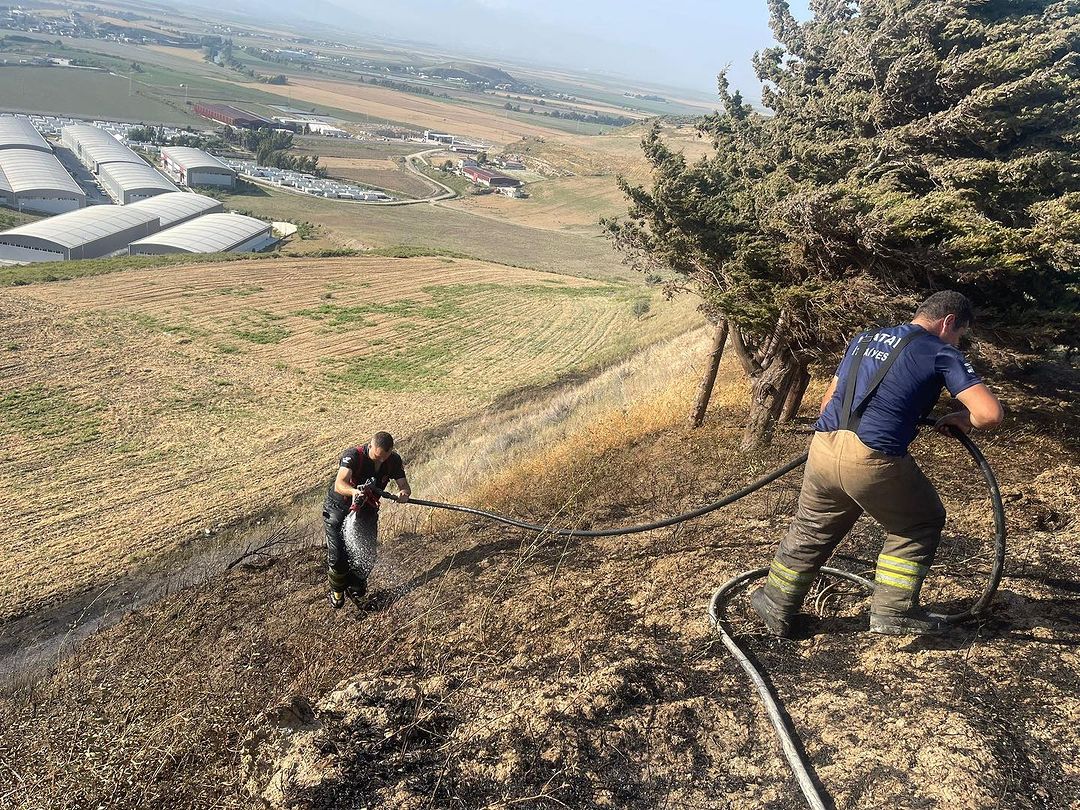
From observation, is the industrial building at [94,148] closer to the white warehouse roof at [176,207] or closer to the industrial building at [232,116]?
the white warehouse roof at [176,207]

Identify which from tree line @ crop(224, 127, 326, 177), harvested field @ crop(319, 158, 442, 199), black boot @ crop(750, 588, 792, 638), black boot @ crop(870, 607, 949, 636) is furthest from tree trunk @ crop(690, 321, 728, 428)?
tree line @ crop(224, 127, 326, 177)

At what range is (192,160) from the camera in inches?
2753

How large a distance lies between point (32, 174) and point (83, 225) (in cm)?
2235

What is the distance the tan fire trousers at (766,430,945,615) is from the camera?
368 cm

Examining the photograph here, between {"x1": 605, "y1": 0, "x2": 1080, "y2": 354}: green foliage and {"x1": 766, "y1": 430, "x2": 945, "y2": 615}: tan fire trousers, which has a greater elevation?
{"x1": 605, "y1": 0, "x2": 1080, "y2": 354}: green foliage

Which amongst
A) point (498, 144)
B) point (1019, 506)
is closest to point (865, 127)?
point (1019, 506)

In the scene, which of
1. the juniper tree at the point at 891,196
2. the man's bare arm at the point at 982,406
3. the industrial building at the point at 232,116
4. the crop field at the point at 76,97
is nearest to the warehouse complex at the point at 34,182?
the industrial building at the point at 232,116

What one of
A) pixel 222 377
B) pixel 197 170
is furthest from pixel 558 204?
pixel 222 377

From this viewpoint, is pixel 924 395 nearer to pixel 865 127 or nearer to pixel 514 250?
pixel 865 127

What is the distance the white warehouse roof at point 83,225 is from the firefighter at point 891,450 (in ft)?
158

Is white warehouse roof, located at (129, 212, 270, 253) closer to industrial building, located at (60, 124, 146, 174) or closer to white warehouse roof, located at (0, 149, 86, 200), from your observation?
white warehouse roof, located at (0, 149, 86, 200)

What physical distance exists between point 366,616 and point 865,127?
7.63m

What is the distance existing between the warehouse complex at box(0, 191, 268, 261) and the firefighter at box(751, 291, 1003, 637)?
148 feet

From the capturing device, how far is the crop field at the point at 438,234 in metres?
51.0
